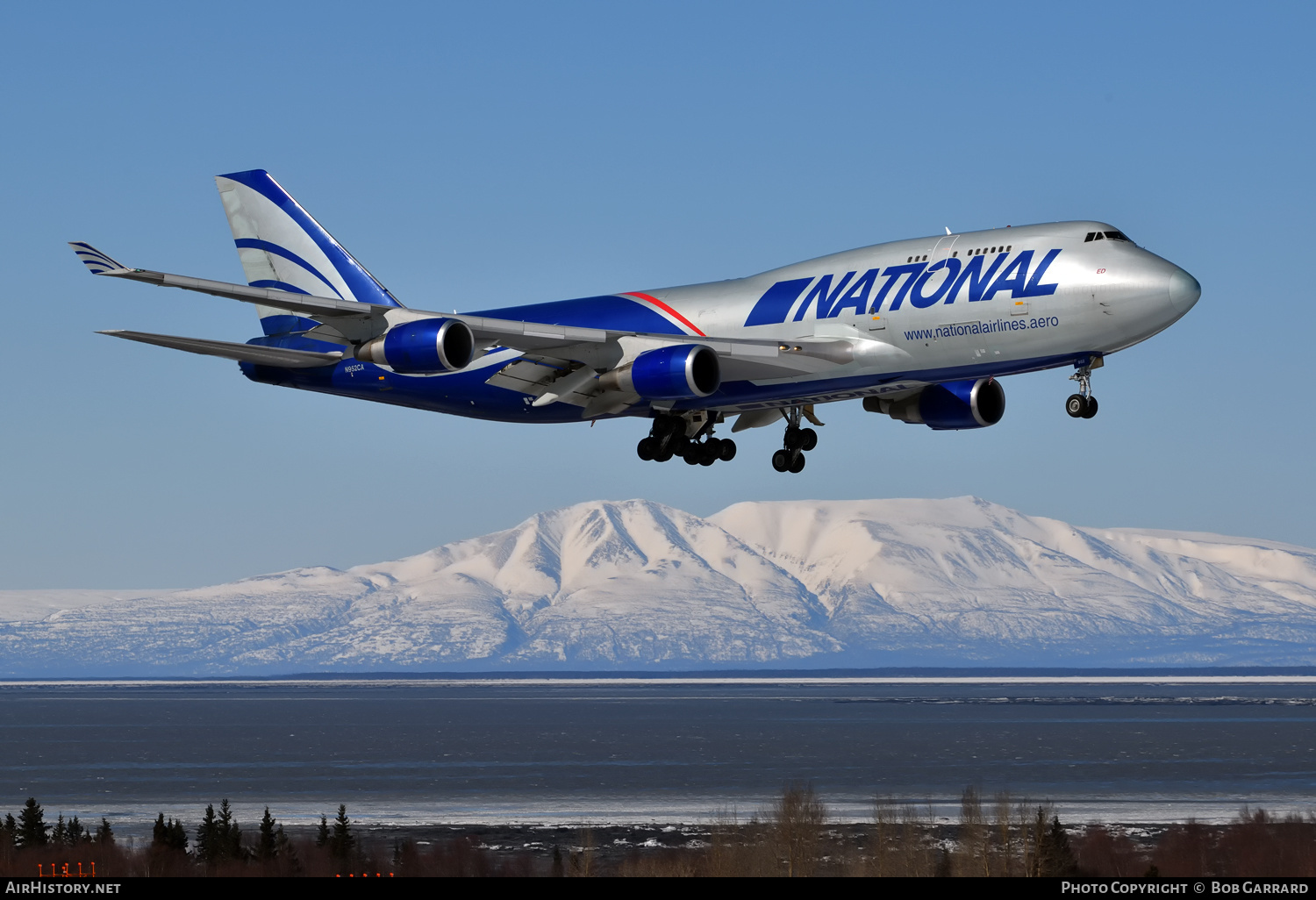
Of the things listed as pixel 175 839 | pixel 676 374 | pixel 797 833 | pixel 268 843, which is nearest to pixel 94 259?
pixel 676 374

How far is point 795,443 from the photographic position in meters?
62.6

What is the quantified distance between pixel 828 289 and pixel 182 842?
127691mm

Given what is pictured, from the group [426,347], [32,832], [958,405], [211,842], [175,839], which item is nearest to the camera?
[426,347]

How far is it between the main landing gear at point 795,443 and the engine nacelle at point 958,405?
500 cm

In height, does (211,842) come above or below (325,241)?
below

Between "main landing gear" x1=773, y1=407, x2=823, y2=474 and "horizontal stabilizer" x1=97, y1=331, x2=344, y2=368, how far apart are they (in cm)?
1739

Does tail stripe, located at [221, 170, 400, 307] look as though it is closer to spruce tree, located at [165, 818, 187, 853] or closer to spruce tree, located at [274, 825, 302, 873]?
spruce tree, located at [274, 825, 302, 873]

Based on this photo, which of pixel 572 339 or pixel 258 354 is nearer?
pixel 572 339

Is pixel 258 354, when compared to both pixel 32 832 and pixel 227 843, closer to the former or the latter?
pixel 227 843

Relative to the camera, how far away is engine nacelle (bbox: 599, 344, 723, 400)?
53.8 metres

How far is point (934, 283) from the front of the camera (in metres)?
52.8

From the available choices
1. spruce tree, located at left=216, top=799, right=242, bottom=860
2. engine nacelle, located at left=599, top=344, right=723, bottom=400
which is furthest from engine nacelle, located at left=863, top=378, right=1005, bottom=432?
spruce tree, located at left=216, top=799, right=242, bottom=860

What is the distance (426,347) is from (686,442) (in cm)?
1346
